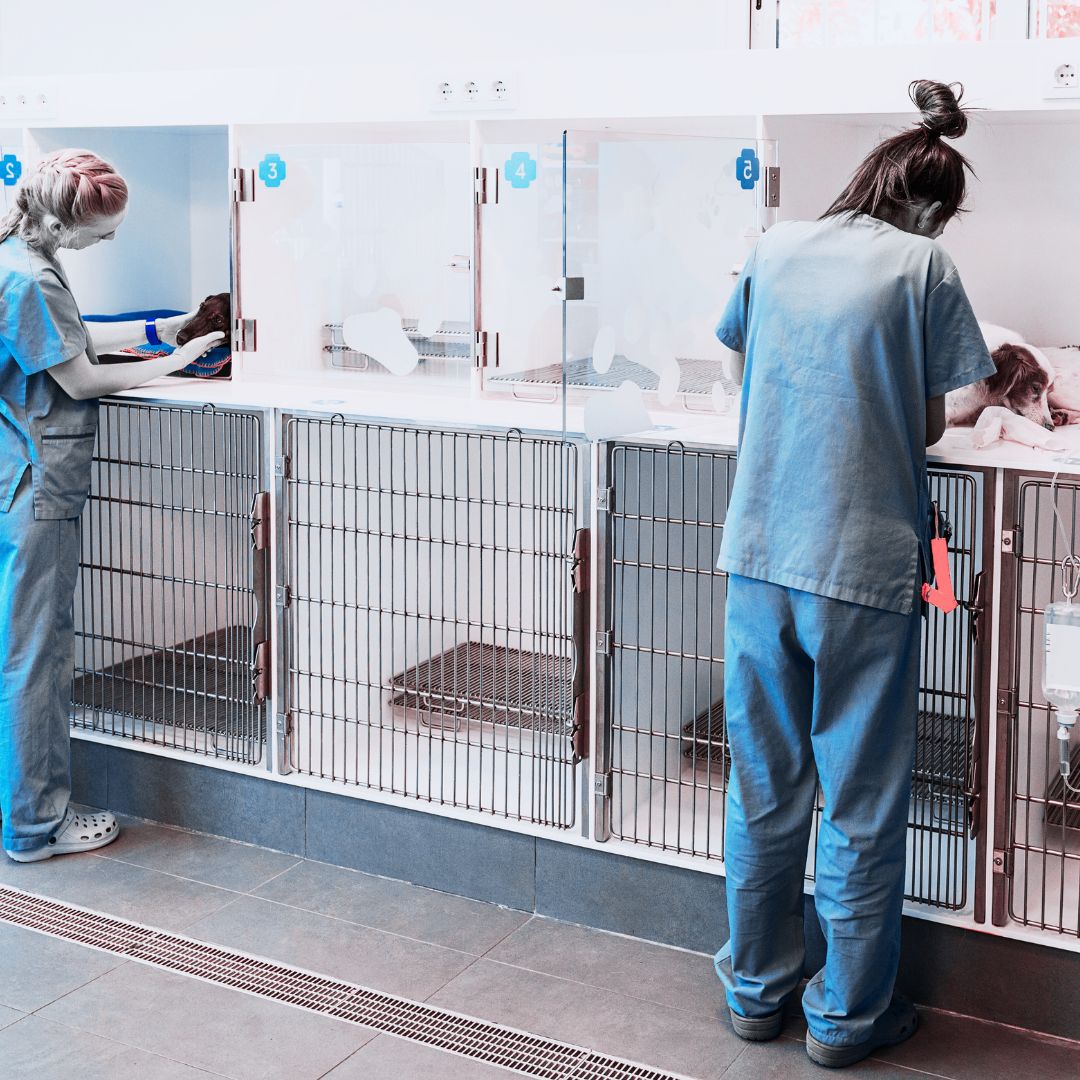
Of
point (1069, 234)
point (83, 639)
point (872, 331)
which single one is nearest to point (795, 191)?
point (1069, 234)

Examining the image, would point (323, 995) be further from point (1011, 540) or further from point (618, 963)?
point (1011, 540)

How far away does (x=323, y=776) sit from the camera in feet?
10.8

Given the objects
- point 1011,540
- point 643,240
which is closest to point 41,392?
point 643,240

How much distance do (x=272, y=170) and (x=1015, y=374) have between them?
174cm

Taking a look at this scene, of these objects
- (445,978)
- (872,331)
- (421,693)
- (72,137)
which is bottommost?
(445,978)

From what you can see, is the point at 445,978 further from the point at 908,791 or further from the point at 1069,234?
the point at 1069,234

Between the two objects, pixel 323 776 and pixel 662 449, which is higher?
pixel 662 449

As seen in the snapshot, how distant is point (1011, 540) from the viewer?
8.07 feet

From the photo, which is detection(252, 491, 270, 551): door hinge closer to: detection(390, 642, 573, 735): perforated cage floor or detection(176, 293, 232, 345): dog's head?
detection(390, 642, 573, 735): perforated cage floor

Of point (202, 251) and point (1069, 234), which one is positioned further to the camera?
point (202, 251)

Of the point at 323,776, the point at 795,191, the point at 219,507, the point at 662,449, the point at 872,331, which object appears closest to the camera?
the point at 872,331

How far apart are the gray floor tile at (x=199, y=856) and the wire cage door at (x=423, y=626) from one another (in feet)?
0.75

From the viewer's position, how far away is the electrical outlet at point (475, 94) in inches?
122

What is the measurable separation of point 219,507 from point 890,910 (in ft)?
6.96
